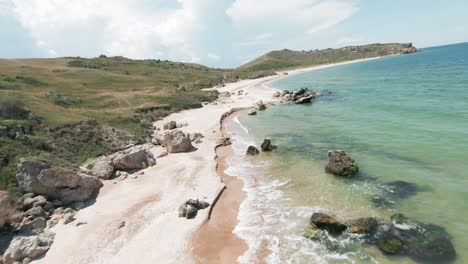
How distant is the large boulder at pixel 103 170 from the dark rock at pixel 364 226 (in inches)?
889

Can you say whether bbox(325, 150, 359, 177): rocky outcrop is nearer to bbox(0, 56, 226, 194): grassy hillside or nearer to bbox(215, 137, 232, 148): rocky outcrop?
bbox(215, 137, 232, 148): rocky outcrop

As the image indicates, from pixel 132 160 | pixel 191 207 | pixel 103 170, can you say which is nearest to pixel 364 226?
pixel 191 207

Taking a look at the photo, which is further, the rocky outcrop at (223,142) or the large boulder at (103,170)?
the rocky outcrop at (223,142)

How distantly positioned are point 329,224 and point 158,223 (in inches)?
460

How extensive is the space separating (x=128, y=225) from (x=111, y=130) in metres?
25.0

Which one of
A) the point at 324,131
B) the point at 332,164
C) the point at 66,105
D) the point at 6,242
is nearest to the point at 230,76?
the point at 66,105

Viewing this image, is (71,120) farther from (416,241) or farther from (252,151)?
(416,241)

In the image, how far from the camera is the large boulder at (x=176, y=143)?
3812 cm

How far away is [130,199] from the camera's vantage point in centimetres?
2583

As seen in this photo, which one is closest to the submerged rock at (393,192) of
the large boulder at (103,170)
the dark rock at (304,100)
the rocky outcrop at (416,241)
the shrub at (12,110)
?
the rocky outcrop at (416,241)

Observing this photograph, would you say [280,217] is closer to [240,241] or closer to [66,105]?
[240,241]

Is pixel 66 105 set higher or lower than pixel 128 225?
higher

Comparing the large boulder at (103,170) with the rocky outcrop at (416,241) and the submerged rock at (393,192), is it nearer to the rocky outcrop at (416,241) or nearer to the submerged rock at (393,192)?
the submerged rock at (393,192)

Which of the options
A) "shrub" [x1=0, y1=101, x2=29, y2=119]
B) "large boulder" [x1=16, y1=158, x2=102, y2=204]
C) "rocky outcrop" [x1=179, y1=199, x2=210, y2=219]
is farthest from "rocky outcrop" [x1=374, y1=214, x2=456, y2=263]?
"shrub" [x1=0, y1=101, x2=29, y2=119]
